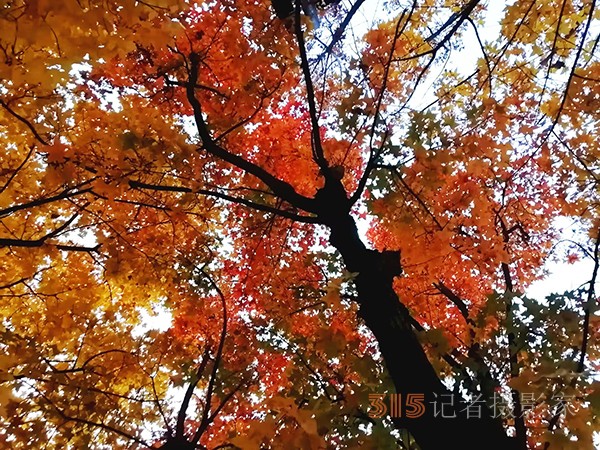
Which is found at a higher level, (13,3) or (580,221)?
(580,221)

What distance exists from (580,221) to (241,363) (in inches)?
185

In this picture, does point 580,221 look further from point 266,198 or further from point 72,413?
point 72,413

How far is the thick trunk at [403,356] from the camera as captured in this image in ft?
8.65

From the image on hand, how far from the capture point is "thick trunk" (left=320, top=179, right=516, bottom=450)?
264 cm

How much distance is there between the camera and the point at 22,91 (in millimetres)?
4273

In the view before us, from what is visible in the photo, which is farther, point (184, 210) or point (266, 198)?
point (266, 198)

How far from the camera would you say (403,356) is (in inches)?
118

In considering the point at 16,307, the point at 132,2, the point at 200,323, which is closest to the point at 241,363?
the point at 200,323
